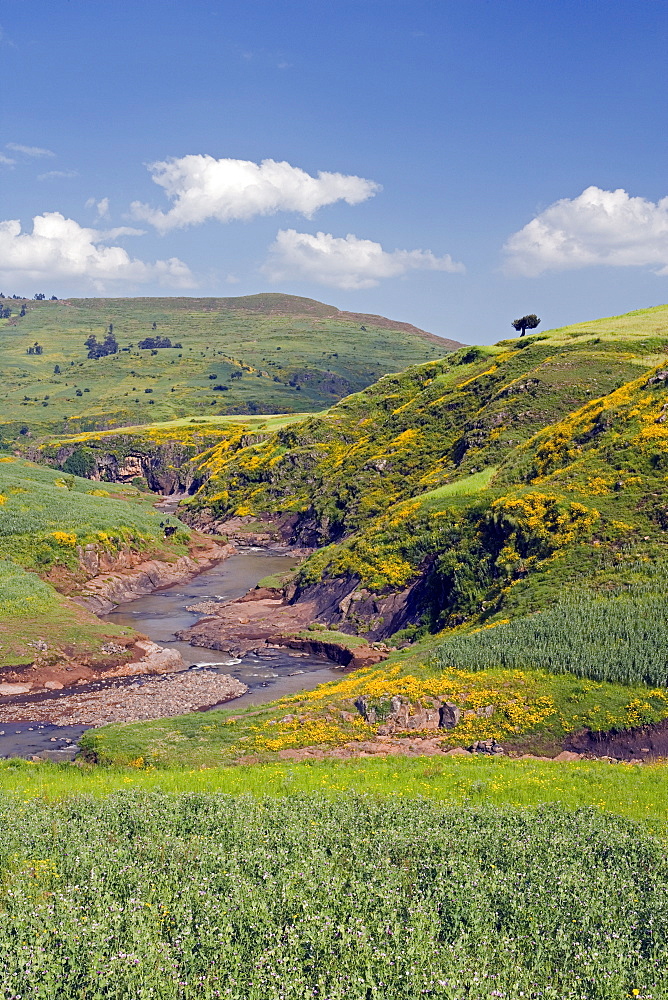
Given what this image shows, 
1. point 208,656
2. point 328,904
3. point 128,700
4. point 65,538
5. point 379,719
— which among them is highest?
point 328,904

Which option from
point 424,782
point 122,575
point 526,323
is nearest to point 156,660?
point 122,575

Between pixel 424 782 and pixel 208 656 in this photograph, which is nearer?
pixel 424 782

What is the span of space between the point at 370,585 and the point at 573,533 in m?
23.3

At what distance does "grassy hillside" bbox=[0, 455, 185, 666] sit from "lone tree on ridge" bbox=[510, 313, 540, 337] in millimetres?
80356

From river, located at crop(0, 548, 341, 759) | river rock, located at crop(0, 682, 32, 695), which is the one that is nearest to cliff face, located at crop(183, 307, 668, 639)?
river, located at crop(0, 548, 341, 759)

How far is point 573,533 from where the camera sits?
53656mm

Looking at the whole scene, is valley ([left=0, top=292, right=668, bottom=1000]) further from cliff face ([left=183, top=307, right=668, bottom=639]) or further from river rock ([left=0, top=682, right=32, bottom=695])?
cliff face ([left=183, top=307, right=668, bottom=639])

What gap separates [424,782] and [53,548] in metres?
72.8

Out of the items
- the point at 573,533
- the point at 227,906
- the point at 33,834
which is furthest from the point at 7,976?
the point at 573,533

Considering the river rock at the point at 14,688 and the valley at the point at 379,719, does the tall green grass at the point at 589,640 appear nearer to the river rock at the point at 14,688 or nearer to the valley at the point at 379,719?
the valley at the point at 379,719

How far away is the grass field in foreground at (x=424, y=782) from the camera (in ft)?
80.7

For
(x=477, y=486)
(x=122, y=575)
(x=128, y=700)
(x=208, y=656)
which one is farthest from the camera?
(x=122, y=575)

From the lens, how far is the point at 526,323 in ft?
466

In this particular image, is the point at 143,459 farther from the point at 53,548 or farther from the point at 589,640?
the point at 589,640
